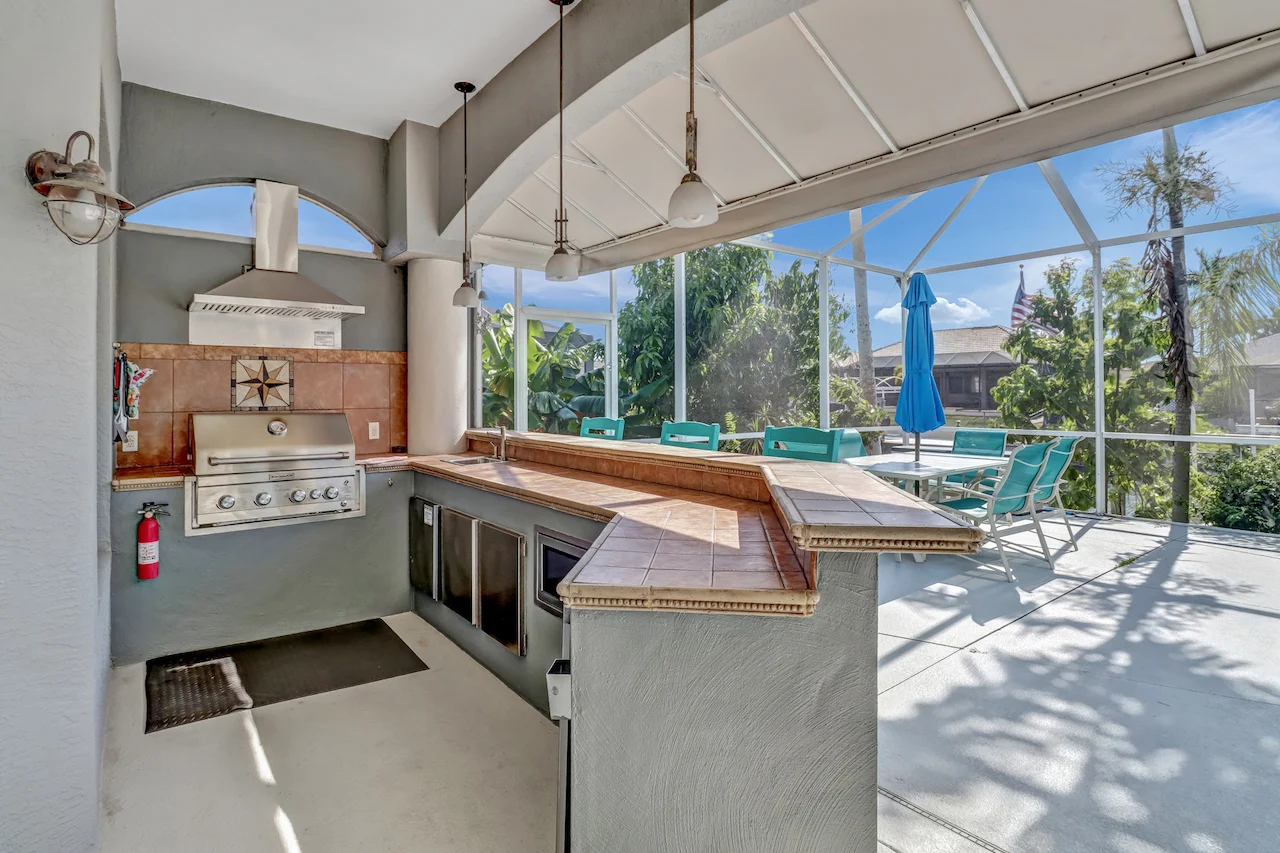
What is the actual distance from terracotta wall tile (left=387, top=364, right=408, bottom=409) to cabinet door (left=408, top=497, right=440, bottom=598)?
0.81 meters

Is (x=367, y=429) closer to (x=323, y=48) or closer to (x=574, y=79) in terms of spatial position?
(x=323, y=48)

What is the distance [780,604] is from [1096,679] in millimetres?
2320

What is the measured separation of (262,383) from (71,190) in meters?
2.60

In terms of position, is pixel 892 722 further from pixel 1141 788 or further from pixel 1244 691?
pixel 1244 691

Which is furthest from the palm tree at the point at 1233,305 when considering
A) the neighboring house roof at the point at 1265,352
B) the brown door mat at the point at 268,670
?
the brown door mat at the point at 268,670

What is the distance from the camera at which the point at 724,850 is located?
139cm

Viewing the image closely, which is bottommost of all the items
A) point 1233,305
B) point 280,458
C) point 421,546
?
point 421,546

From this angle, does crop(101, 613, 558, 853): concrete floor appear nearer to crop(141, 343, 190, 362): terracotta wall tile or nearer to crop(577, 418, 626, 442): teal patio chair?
crop(141, 343, 190, 362): terracotta wall tile

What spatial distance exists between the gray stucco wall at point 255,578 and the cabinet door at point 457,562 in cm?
64

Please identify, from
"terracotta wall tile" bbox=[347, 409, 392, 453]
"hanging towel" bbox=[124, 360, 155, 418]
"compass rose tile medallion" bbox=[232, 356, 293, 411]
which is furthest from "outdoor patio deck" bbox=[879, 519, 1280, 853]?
"hanging towel" bbox=[124, 360, 155, 418]

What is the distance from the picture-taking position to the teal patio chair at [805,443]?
3.42m

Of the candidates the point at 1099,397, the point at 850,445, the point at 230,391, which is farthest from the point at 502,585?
the point at 1099,397

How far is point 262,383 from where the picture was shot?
3.90 meters

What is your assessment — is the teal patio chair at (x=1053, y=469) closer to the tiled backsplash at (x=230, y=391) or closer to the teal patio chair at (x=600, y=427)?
the teal patio chair at (x=600, y=427)
